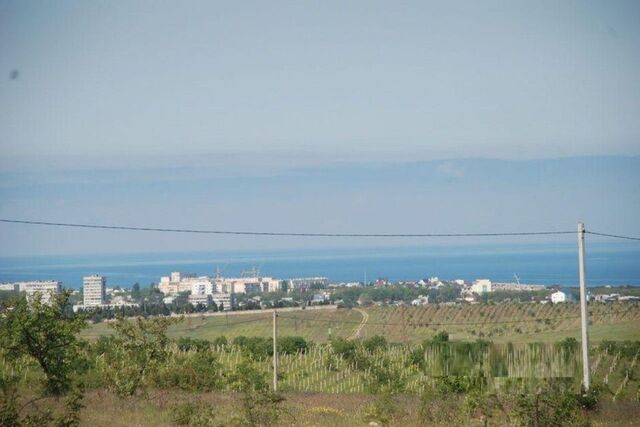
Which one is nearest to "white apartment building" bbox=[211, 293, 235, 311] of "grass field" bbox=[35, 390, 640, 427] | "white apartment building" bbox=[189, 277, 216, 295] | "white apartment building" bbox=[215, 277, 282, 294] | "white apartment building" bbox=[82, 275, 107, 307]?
"white apartment building" bbox=[189, 277, 216, 295]

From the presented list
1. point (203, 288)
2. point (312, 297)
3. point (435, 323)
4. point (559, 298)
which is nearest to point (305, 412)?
point (435, 323)

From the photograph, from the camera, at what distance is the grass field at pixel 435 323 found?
37.0m

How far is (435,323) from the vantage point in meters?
45.8

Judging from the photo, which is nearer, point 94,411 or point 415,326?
point 94,411

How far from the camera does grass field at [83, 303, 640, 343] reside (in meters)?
37.0

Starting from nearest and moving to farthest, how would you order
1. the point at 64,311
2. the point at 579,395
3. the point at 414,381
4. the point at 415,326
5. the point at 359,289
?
the point at 579,395
the point at 64,311
the point at 414,381
the point at 415,326
the point at 359,289

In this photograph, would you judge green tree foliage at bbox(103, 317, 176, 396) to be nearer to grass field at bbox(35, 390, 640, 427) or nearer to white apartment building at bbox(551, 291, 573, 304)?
grass field at bbox(35, 390, 640, 427)

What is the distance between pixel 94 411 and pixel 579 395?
962 cm

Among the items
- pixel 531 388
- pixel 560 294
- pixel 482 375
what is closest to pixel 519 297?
pixel 560 294

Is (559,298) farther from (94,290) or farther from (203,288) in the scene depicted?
(203,288)

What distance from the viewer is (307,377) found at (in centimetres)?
3338

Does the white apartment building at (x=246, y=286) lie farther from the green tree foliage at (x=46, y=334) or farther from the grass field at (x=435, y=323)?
the green tree foliage at (x=46, y=334)

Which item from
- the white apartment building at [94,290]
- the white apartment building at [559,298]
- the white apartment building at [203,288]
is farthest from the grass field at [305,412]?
the white apartment building at [203,288]

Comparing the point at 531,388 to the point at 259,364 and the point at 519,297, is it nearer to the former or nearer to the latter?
the point at 259,364
